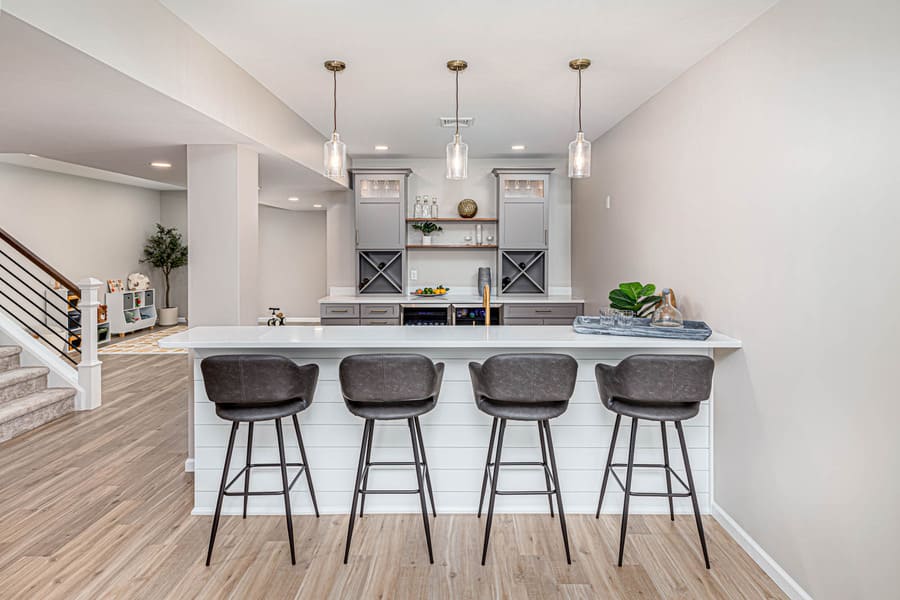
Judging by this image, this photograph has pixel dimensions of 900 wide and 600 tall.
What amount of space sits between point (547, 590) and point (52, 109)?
3316mm

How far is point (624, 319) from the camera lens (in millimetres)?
2859

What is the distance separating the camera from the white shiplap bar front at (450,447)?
9.36ft

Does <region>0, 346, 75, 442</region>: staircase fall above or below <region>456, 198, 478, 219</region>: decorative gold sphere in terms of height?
below

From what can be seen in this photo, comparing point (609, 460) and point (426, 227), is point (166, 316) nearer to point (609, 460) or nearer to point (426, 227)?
point (426, 227)

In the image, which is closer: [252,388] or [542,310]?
[252,388]

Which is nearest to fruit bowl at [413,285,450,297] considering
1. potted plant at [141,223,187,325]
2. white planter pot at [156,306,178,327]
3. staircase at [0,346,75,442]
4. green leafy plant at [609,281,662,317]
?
green leafy plant at [609,281,662,317]

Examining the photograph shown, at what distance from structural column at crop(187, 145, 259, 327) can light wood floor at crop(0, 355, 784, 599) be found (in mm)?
1112

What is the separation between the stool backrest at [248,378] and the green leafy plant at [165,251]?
8405 mm

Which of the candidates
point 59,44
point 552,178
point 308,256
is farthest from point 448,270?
point 59,44

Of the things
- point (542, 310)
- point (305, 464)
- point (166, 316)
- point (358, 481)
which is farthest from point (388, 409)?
point (166, 316)

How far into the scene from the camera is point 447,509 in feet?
9.39

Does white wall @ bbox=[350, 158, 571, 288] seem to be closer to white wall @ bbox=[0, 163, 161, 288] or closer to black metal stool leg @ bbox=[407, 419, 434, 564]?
black metal stool leg @ bbox=[407, 419, 434, 564]

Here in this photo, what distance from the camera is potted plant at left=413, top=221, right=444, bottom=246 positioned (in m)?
5.99

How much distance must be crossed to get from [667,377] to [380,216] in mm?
4120
